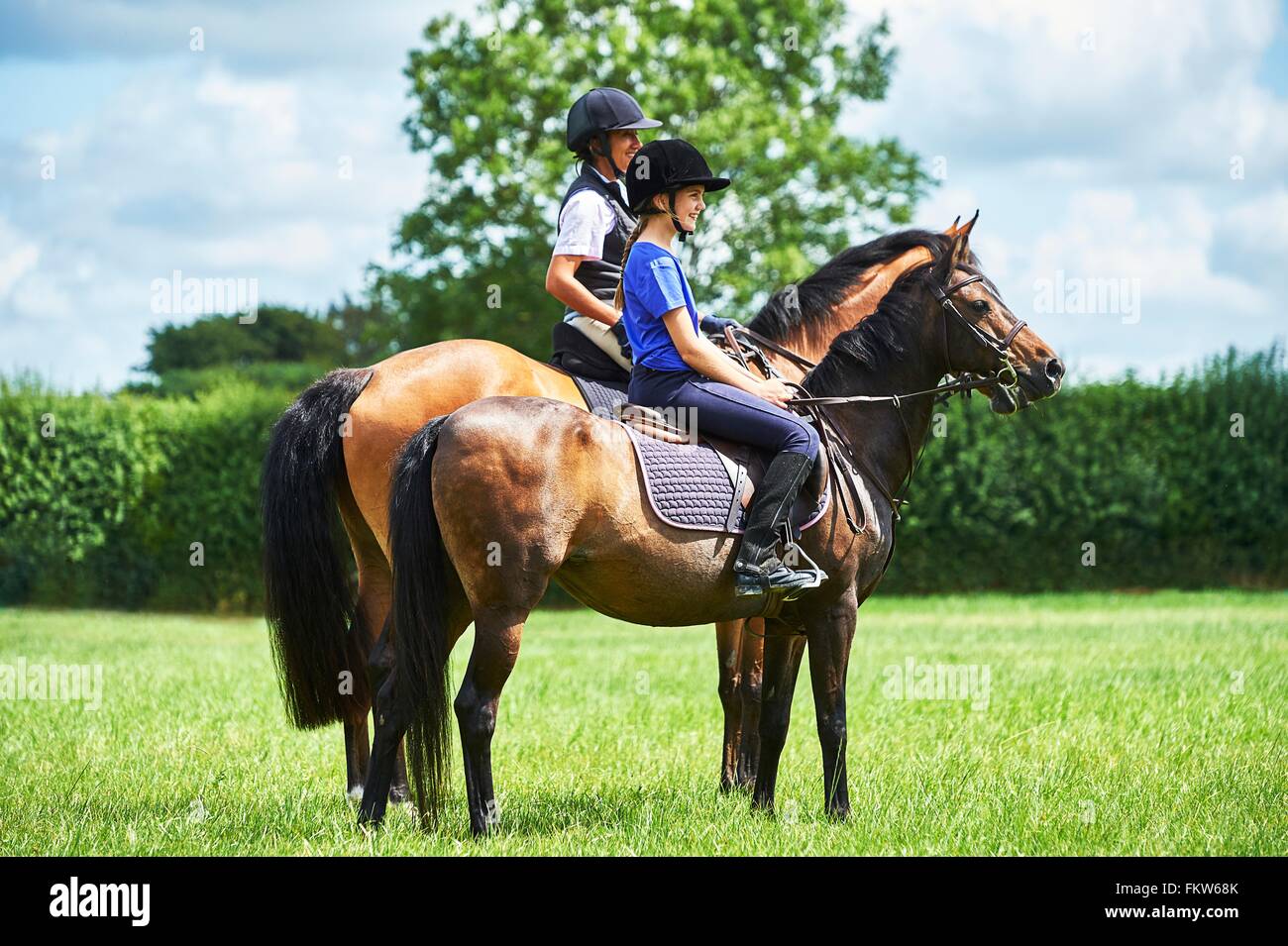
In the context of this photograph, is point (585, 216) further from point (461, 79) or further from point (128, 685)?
point (461, 79)

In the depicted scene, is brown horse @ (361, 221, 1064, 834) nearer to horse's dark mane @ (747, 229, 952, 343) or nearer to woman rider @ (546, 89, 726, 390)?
woman rider @ (546, 89, 726, 390)

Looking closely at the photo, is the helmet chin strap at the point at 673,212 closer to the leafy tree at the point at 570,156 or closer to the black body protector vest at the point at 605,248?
the black body protector vest at the point at 605,248

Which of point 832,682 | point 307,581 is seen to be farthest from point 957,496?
point 307,581

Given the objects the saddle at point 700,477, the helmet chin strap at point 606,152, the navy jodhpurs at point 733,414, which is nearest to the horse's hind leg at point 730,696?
the saddle at point 700,477

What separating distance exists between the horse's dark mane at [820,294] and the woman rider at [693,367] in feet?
6.11

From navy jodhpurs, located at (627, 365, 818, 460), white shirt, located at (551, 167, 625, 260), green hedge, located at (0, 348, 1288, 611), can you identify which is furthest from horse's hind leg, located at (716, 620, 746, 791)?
green hedge, located at (0, 348, 1288, 611)

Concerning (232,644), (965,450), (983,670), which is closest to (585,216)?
(983,670)

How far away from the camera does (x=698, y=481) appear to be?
5.29 m

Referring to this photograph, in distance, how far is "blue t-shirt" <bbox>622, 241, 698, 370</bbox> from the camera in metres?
5.41

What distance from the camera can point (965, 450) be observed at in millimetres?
20516

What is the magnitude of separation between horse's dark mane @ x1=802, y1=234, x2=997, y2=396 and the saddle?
723mm

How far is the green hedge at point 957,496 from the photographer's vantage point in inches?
809

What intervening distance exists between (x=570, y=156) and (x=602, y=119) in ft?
55.3
